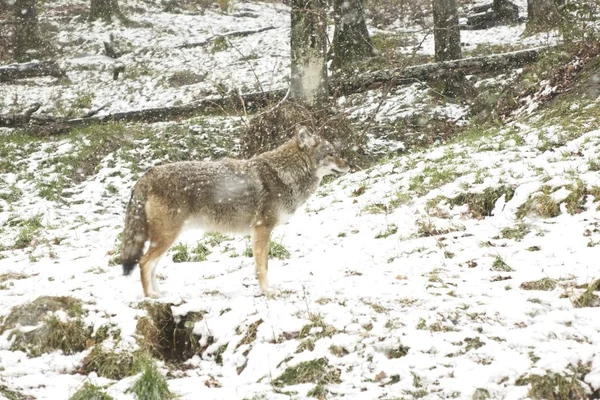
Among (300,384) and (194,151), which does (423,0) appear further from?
(300,384)

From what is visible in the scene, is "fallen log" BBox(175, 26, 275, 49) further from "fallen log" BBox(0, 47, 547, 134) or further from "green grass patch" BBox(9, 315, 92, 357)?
"green grass patch" BBox(9, 315, 92, 357)

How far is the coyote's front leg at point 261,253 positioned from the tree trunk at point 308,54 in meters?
6.44


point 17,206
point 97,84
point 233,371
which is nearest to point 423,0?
point 97,84

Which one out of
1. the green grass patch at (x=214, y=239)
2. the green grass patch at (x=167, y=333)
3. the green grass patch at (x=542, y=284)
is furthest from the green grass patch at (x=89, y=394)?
the green grass patch at (x=214, y=239)

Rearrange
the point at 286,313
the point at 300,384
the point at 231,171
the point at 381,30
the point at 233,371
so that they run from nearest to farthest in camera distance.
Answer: the point at 300,384, the point at 233,371, the point at 286,313, the point at 231,171, the point at 381,30

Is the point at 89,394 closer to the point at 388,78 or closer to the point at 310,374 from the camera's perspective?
the point at 310,374

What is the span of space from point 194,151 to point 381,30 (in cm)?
1270

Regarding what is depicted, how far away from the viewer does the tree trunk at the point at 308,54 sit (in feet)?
37.2

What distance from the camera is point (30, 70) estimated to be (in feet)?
61.0

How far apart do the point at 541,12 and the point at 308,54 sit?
10.4m

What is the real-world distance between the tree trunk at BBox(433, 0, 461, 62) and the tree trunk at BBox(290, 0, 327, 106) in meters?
3.99

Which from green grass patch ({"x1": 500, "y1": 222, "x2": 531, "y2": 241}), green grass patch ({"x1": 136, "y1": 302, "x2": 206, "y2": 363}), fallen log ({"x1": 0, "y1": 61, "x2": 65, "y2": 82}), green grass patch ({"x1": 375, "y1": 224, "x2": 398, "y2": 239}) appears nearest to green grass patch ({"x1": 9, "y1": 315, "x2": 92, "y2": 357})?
green grass patch ({"x1": 136, "y1": 302, "x2": 206, "y2": 363})

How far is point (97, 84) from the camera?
60.1 ft

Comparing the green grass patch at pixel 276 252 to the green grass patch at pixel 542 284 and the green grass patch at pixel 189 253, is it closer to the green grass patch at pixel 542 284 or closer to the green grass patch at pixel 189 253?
the green grass patch at pixel 189 253
